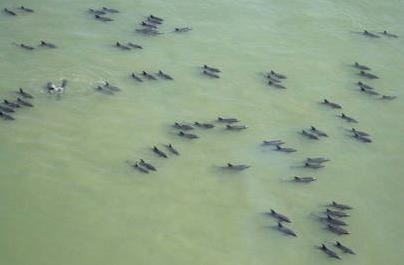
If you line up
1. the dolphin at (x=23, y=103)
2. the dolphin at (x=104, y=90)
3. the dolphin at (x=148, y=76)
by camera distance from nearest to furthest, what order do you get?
the dolphin at (x=23, y=103) → the dolphin at (x=104, y=90) → the dolphin at (x=148, y=76)

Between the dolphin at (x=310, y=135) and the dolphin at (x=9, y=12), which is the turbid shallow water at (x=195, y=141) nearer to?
the dolphin at (x=310, y=135)

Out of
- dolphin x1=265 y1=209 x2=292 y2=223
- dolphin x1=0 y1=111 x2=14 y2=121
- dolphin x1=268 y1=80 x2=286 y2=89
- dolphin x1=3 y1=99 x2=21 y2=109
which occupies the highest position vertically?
dolphin x1=268 y1=80 x2=286 y2=89

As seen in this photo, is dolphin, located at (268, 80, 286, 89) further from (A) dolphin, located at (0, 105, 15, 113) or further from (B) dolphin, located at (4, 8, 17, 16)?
(B) dolphin, located at (4, 8, 17, 16)

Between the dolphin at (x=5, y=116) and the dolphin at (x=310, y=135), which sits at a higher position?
the dolphin at (x=310, y=135)

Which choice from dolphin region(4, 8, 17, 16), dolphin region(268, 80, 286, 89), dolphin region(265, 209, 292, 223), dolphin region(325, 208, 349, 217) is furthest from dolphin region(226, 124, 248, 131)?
dolphin region(4, 8, 17, 16)

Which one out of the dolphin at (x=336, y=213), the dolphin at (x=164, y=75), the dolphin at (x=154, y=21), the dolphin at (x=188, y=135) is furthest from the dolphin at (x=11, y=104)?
the dolphin at (x=336, y=213)

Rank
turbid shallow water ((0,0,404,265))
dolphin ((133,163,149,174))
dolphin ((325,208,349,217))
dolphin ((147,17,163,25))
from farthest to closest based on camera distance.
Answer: dolphin ((147,17,163,25)) < dolphin ((133,163,149,174)) < dolphin ((325,208,349,217)) < turbid shallow water ((0,0,404,265))

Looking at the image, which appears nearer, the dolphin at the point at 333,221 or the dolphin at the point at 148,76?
the dolphin at the point at 333,221

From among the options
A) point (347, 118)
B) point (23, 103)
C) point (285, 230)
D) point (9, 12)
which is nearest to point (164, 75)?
point (23, 103)

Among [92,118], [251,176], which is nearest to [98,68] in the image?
[92,118]
